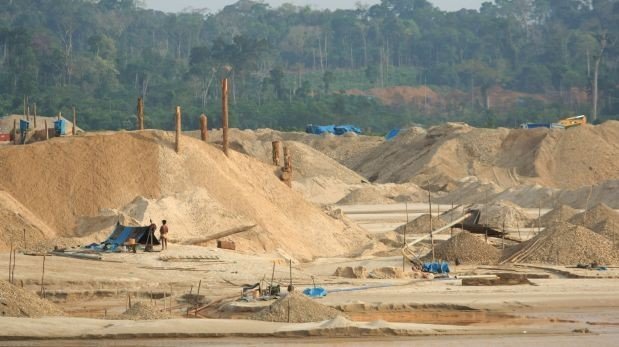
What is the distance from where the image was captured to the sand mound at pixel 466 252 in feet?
107

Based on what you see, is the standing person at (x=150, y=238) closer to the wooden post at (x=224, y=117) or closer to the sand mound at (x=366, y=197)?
the wooden post at (x=224, y=117)

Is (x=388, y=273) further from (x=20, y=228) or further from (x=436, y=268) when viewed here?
(x=20, y=228)

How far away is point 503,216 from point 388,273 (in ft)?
46.8

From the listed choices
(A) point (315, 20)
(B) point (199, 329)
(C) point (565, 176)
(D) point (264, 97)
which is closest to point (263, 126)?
(D) point (264, 97)

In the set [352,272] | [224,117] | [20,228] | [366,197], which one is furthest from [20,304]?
[366,197]

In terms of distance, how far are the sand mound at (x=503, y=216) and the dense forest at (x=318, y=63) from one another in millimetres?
57802

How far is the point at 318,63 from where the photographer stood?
156 m

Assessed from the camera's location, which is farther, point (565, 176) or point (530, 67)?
point (530, 67)

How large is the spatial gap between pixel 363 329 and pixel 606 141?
54.7 metres

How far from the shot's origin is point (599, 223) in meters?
34.3

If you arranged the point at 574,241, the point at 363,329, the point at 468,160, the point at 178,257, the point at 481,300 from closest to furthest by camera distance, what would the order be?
the point at 363,329
the point at 481,300
the point at 178,257
the point at 574,241
the point at 468,160

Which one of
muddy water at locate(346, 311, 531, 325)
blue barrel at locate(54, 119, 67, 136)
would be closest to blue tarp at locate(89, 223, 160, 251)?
muddy water at locate(346, 311, 531, 325)

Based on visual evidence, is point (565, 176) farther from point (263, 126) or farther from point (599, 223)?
point (263, 126)

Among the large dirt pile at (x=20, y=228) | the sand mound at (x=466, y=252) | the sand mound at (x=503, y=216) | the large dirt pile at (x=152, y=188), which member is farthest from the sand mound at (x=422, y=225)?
the large dirt pile at (x=20, y=228)
